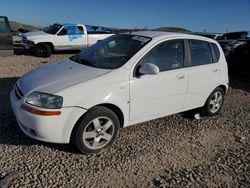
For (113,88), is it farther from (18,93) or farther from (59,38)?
(59,38)

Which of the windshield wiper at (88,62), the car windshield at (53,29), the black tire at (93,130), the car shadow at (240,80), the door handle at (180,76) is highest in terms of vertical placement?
the windshield wiper at (88,62)

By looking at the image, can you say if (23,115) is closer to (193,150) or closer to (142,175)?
(142,175)

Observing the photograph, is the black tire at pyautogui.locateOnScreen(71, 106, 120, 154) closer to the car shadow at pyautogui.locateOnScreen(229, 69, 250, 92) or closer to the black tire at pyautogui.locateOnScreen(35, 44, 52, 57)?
the car shadow at pyautogui.locateOnScreen(229, 69, 250, 92)

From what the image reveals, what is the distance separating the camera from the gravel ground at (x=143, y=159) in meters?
3.51

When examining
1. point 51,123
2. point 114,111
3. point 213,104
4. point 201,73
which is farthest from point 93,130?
point 213,104

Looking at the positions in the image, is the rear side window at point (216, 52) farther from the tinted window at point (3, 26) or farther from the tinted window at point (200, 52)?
the tinted window at point (3, 26)

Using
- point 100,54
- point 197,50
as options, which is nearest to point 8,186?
point 100,54

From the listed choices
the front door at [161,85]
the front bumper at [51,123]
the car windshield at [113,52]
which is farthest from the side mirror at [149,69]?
the front bumper at [51,123]

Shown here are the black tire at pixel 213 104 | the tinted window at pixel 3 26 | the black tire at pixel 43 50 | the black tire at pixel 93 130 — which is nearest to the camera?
the black tire at pixel 93 130

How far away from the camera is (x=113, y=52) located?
477 cm

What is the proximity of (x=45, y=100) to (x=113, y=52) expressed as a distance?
1545 mm

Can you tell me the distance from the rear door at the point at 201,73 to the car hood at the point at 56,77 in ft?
5.61

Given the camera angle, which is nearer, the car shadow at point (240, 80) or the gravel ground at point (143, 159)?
the gravel ground at point (143, 159)

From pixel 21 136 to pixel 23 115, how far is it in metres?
0.79
